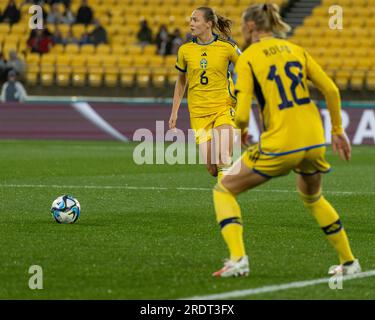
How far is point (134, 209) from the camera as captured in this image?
1309 centimetres

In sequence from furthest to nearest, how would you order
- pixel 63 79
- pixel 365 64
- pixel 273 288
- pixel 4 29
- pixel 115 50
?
pixel 4 29
pixel 115 50
pixel 63 79
pixel 365 64
pixel 273 288

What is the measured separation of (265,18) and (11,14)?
26.8 meters

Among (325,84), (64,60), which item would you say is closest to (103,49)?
(64,60)

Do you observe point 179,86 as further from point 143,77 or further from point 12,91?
point 143,77

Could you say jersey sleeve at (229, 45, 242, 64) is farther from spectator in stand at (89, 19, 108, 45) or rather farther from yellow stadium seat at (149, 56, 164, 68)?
spectator in stand at (89, 19, 108, 45)

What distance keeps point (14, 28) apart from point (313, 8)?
9803mm

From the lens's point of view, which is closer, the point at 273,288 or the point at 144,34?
the point at 273,288

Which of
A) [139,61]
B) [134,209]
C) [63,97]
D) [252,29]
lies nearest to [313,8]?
[139,61]

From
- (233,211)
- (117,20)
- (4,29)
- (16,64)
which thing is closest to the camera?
(233,211)

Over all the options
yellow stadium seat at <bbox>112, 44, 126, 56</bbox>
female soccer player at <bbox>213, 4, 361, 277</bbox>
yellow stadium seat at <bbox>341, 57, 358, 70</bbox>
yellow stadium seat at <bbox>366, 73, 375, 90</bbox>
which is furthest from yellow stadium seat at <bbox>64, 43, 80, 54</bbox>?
female soccer player at <bbox>213, 4, 361, 277</bbox>

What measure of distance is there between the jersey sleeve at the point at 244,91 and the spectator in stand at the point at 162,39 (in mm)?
23732

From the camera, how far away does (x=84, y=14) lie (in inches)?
1300

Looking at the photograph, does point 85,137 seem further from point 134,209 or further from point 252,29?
point 252,29

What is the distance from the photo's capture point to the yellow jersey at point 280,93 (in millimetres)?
7785
